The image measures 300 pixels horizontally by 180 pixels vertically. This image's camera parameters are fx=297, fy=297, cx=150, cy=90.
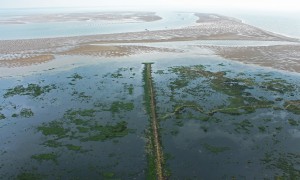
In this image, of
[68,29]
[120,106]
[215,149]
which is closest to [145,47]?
[120,106]

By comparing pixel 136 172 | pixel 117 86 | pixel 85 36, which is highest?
pixel 85 36

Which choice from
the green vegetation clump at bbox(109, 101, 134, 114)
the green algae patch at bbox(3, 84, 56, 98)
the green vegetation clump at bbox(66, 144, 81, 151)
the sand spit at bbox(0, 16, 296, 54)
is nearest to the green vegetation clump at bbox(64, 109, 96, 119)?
the green vegetation clump at bbox(109, 101, 134, 114)

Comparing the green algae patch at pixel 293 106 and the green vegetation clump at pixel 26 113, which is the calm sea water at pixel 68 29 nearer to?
the green vegetation clump at pixel 26 113

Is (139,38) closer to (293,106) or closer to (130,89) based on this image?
(130,89)

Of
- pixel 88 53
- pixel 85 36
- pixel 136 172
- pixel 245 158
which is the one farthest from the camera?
pixel 85 36

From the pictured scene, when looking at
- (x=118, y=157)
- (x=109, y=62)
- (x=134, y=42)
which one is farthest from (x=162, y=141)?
(x=134, y=42)

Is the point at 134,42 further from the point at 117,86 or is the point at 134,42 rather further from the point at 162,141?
the point at 162,141
